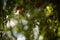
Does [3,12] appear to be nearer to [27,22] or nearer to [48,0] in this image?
[27,22]

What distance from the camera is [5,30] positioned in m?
1.16

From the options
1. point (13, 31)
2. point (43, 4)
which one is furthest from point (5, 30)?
point (43, 4)

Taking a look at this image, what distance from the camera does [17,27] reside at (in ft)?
3.83

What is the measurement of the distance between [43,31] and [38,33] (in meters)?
0.04

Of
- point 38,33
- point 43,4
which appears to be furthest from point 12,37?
point 43,4

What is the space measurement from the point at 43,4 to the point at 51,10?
0.06m

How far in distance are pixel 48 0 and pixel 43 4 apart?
42 millimetres

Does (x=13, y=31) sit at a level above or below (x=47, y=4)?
below

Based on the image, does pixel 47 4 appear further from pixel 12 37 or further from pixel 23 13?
pixel 12 37

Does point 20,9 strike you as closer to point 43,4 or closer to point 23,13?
point 23,13

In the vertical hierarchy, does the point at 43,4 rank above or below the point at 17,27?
above

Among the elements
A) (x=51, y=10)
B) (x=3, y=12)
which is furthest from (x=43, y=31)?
(x=3, y=12)

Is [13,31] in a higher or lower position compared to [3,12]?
lower

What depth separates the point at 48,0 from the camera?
3.87 feet
